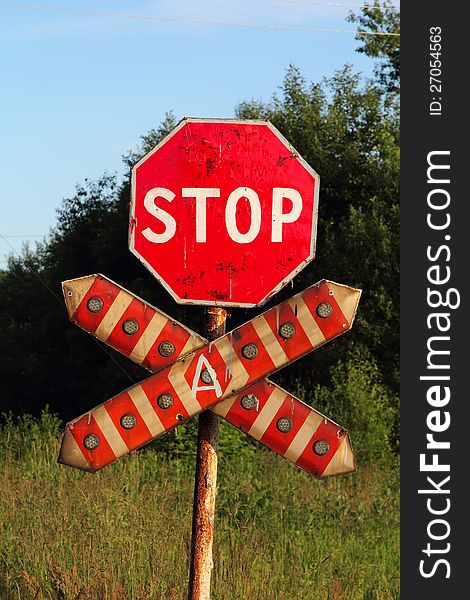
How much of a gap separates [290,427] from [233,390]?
10.3 inches

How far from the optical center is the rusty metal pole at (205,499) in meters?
4.12

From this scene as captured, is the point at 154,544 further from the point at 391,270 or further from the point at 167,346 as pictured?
the point at 391,270

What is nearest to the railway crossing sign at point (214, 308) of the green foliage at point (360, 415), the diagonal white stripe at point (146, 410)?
the diagonal white stripe at point (146, 410)

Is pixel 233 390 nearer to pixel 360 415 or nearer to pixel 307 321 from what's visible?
pixel 307 321

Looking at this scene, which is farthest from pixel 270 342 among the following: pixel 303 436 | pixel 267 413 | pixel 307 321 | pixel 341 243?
pixel 341 243

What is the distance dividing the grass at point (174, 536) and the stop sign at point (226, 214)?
224cm

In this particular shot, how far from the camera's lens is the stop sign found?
4.12 meters

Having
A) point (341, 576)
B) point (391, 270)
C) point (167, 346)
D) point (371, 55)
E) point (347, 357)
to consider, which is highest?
point (371, 55)

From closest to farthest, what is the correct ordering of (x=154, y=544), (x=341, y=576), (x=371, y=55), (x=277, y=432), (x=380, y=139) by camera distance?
1. (x=277, y=432)
2. (x=154, y=544)
3. (x=341, y=576)
4. (x=380, y=139)
5. (x=371, y=55)

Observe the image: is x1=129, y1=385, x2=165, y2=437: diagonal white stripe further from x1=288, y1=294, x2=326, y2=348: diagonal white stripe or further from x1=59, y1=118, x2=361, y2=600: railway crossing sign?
x1=288, y1=294, x2=326, y2=348: diagonal white stripe

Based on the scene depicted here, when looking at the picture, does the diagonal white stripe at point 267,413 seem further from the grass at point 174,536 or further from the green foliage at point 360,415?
the green foliage at point 360,415

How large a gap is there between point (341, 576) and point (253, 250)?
4.70 meters

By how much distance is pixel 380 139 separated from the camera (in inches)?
1101

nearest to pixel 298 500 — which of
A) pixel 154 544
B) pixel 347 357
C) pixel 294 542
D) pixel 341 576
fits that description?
pixel 294 542
